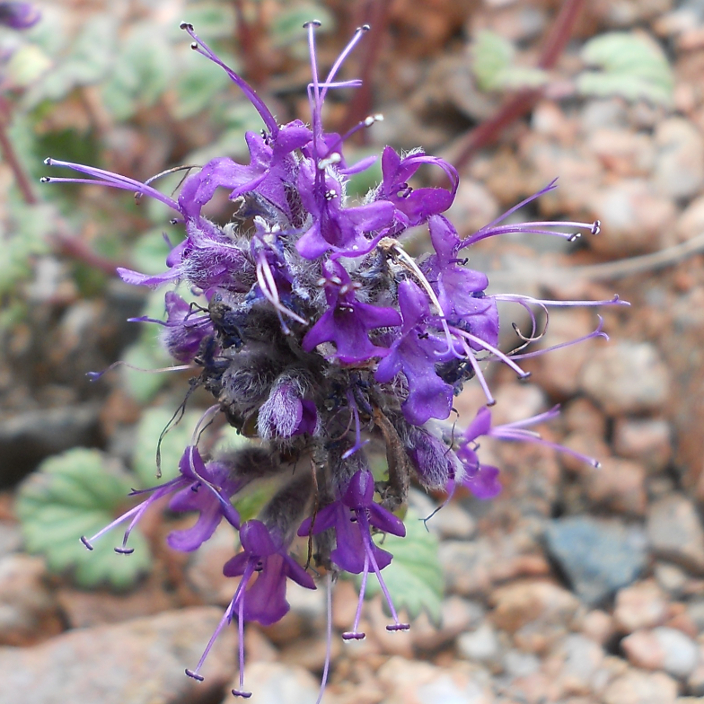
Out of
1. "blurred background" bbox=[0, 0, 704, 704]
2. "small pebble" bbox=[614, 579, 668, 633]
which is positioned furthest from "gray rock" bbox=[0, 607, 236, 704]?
"small pebble" bbox=[614, 579, 668, 633]

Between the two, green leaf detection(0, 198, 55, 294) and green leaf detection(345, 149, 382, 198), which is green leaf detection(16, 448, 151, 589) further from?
green leaf detection(345, 149, 382, 198)

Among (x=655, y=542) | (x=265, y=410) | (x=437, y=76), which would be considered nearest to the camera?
(x=265, y=410)

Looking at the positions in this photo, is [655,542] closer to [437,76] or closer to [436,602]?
[436,602]

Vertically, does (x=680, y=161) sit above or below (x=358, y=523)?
below

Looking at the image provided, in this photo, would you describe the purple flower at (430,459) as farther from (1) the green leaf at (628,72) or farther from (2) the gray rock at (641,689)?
(1) the green leaf at (628,72)

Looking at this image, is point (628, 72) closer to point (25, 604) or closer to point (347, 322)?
point (347, 322)

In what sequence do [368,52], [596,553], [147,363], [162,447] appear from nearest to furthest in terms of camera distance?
1. [596,553]
2. [162,447]
3. [147,363]
4. [368,52]

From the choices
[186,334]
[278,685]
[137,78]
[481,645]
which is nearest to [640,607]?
[481,645]

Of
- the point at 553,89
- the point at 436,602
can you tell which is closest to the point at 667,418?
the point at 436,602
